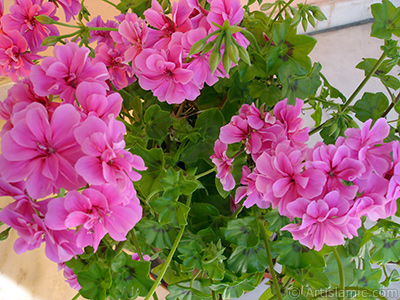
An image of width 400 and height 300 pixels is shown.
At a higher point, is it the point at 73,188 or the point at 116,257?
the point at 73,188

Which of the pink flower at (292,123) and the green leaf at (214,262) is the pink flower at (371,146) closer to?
the pink flower at (292,123)

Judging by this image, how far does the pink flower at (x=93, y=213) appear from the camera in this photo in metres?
0.23

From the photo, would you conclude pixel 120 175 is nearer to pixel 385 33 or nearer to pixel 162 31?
pixel 162 31

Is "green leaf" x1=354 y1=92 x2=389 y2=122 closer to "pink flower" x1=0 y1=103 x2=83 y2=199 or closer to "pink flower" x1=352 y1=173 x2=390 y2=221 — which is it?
"pink flower" x1=352 y1=173 x2=390 y2=221

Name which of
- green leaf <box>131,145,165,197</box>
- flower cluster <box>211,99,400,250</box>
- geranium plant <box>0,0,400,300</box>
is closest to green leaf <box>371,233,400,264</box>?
geranium plant <box>0,0,400,300</box>

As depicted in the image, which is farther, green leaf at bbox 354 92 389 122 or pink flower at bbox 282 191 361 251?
green leaf at bbox 354 92 389 122

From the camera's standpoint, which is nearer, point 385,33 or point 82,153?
point 82,153

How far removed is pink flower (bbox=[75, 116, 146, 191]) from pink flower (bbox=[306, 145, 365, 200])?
0.14 m

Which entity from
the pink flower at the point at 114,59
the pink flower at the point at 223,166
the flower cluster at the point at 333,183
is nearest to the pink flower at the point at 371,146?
the flower cluster at the point at 333,183

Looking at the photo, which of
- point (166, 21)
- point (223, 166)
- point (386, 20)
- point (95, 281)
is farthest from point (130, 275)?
point (386, 20)

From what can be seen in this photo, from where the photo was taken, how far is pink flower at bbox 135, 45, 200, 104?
1.00ft

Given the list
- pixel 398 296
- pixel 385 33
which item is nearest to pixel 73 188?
pixel 385 33

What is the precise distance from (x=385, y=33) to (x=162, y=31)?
0.23 m

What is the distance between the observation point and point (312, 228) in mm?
280
